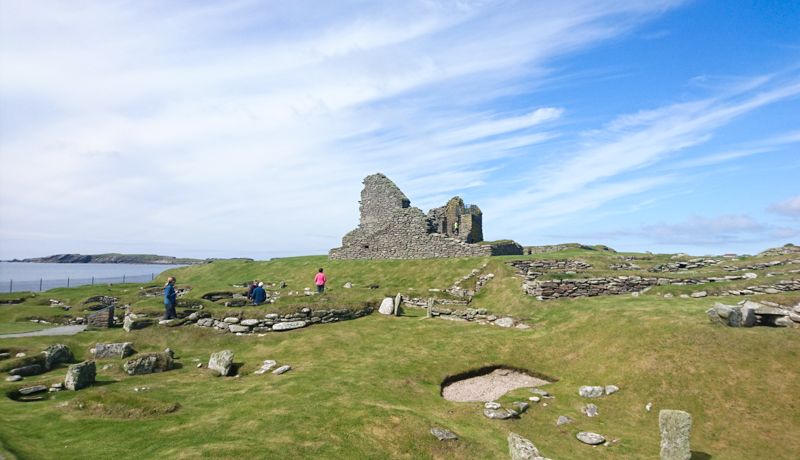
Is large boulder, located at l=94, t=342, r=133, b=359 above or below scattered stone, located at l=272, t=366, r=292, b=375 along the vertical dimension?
above

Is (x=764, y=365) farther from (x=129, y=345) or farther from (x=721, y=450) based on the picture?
(x=129, y=345)

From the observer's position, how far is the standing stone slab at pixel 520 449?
8.00 meters

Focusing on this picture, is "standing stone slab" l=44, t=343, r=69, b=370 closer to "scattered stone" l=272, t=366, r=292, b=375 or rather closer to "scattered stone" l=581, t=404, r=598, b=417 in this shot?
"scattered stone" l=272, t=366, r=292, b=375

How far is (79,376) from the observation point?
33.8 feet

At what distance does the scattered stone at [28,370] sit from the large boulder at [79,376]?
2.82 metres

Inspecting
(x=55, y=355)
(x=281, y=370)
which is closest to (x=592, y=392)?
(x=281, y=370)

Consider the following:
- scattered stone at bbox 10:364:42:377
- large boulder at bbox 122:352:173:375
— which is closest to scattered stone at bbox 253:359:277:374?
large boulder at bbox 122:352:173:375

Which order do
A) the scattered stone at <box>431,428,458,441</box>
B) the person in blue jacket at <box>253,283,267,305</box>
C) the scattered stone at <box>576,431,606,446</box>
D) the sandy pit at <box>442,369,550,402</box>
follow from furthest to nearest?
the person in blue jacket at <box>253,283,267,305</box> < the sandy pit at <box>442,369,550,402</box> < the scattered stone at <box>576,431,606,446</box> < the scattered stone at <box>431,428,458,441</box>

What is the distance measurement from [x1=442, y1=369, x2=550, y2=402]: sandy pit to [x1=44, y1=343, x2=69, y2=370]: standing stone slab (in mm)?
13423

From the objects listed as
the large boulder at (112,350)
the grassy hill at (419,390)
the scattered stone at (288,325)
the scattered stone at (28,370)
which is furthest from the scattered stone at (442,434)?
the scattered stone at (28,370)

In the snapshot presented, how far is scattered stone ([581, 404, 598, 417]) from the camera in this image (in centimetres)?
1071

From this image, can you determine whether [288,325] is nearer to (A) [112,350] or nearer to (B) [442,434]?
(A) [112,350]

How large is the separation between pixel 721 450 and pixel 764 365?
3.52m

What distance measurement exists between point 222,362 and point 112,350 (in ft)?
16.3
